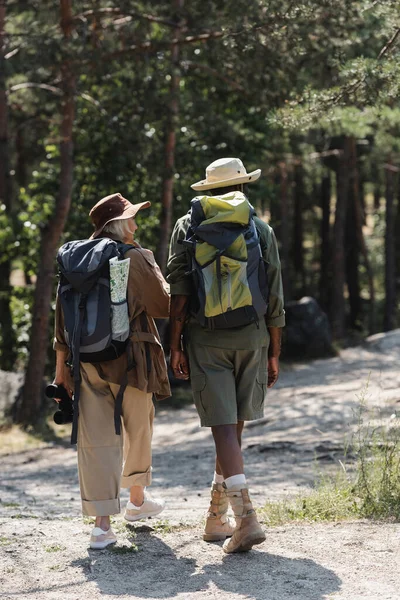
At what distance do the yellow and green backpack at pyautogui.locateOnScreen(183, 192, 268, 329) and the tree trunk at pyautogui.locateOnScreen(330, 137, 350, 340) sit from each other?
16.3m

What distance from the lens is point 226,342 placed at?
188 inches

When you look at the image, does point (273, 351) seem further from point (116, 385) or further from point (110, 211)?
point (110, 211)

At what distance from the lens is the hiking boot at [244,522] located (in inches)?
184

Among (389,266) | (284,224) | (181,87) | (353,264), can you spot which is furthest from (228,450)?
(353,264)

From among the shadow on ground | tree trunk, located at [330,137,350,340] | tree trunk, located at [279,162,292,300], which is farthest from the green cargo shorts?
tree trunk, located at [279,162,292,300]

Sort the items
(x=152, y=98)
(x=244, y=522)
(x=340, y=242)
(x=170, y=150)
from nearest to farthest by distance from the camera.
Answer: (x=244, y=522) → (x=152, y=98) → (x=170, y=150) → (x=340, y=242)

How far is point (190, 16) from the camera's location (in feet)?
39.8

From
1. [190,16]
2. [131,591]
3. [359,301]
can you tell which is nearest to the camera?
[131,591]

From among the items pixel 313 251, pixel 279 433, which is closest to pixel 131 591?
pixel 279 433

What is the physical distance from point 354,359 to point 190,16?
26.2 feet

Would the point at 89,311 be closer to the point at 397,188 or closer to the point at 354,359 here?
the point at 354,359

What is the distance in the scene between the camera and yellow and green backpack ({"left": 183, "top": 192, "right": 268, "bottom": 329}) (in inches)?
185

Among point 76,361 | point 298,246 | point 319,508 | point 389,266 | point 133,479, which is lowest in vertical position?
point 319,508

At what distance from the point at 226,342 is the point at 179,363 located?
1.08ft
